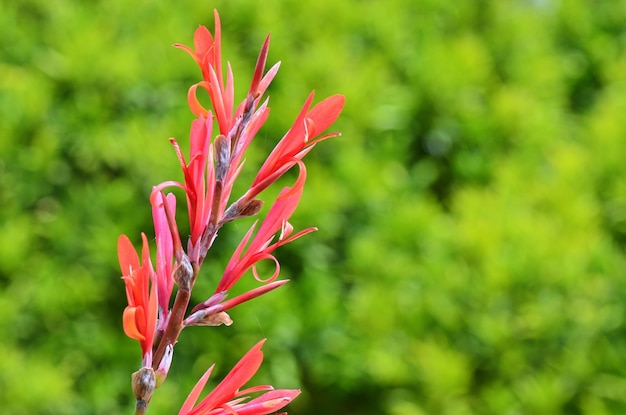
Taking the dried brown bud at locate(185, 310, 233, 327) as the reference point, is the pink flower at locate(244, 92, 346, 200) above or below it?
above

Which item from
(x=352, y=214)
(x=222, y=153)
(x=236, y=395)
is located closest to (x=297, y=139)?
(x=222, y=153)

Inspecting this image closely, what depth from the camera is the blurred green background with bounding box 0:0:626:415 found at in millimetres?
1935

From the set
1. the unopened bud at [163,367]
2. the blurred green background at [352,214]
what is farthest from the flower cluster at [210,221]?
the blurred green background at [352,214]

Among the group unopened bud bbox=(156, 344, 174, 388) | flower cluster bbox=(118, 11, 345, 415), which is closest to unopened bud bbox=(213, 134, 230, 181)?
flower cluster bbox=(118, 11, 345, 415)

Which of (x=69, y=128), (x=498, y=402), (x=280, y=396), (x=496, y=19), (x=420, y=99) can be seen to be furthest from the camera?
(x=496, y=19)

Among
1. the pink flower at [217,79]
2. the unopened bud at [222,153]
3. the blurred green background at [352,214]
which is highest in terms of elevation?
the pink flower at [217,79]

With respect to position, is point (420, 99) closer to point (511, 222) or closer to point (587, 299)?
point (511, 222)

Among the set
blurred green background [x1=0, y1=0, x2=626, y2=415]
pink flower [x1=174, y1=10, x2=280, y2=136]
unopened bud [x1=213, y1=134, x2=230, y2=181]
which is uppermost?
pink flower [x1=174, y1=10, x2=280, y2=136]

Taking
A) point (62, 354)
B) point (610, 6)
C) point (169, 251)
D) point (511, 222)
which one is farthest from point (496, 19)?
point (169, 251)

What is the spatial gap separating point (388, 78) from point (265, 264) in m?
0.73

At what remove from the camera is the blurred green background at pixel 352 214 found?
193cm

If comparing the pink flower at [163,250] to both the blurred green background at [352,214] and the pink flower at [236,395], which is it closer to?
the pink flower at [236,395]

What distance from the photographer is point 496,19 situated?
9.47ft

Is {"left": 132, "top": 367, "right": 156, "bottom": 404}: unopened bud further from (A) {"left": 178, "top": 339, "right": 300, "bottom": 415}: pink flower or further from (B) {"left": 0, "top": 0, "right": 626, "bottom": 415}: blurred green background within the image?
(B) {"left": 0, "top": 0, "right": 626, "bottom": 415}: blurred green background
